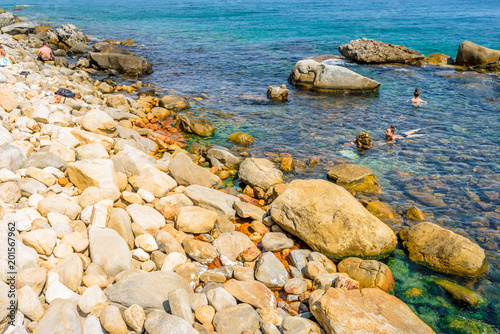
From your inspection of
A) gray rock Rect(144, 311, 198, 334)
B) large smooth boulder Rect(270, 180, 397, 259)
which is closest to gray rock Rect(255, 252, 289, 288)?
large smooth boulder Rect(270, 180, 397, 259)

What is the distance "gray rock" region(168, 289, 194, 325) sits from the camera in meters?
4.98

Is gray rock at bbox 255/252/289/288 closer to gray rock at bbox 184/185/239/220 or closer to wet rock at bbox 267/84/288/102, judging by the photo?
gray rock at bbox 184/185/239/220

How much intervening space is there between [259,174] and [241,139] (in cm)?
351

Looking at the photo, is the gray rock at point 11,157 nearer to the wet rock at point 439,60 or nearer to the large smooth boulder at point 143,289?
the large smooth boulder at point 143,289

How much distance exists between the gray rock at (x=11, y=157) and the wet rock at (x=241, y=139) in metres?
7.37

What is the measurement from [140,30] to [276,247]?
43.3 meters

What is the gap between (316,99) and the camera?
1888 cm

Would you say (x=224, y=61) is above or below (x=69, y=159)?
above

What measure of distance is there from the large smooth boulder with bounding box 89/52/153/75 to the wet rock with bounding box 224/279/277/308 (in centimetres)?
2082

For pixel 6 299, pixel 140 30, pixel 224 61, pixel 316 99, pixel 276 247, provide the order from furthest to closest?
pixel 140 30 < pixel 224 61 < pixel 316 99 < pixel 276 247 < pixel 6 299

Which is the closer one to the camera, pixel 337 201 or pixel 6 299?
pixel 6 299

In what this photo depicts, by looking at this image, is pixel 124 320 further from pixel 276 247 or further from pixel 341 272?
pixel 341 272

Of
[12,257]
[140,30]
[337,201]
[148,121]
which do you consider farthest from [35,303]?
[140,30]

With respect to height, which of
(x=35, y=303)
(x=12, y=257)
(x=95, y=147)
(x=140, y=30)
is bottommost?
(x=35, y=303)
